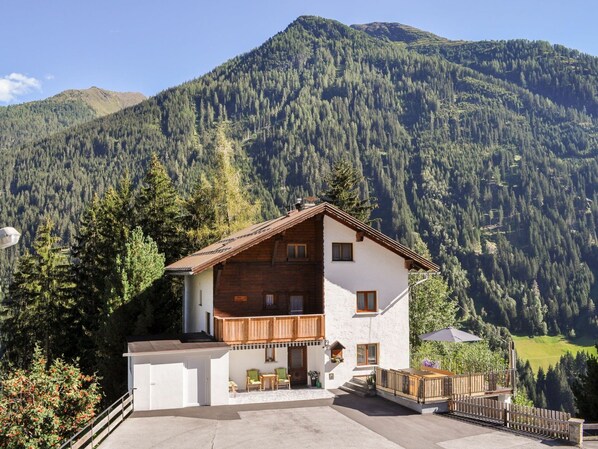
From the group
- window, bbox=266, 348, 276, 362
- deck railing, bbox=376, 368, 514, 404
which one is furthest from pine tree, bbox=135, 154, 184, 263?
deck railing, bbox=376, 368, 514, 404

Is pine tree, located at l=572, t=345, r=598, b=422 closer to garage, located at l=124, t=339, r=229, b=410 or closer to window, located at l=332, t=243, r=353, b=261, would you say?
window, located at l=332, t=243, r=353, b=261

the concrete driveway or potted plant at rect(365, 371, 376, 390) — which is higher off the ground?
potted plant at rect(365, 371, 376, 390)

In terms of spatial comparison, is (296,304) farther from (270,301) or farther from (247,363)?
(247,363)

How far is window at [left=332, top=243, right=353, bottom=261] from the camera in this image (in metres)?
28.5

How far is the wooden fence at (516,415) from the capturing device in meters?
18.7

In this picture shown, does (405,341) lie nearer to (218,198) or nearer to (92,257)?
(218,198)

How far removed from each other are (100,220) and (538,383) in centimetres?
13777

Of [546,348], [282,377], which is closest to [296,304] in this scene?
[282,377]

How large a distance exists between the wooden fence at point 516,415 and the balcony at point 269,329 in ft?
23.9

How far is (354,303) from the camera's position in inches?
1112

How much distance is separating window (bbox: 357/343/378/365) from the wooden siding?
9.63 feet

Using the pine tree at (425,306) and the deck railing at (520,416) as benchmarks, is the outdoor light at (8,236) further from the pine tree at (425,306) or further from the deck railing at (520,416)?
the pine tree at (425,306)

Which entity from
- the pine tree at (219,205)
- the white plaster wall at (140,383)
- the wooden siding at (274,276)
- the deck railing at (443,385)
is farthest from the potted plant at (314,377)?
the pine tree at (219,205)

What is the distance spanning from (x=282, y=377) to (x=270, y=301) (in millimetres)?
3788
